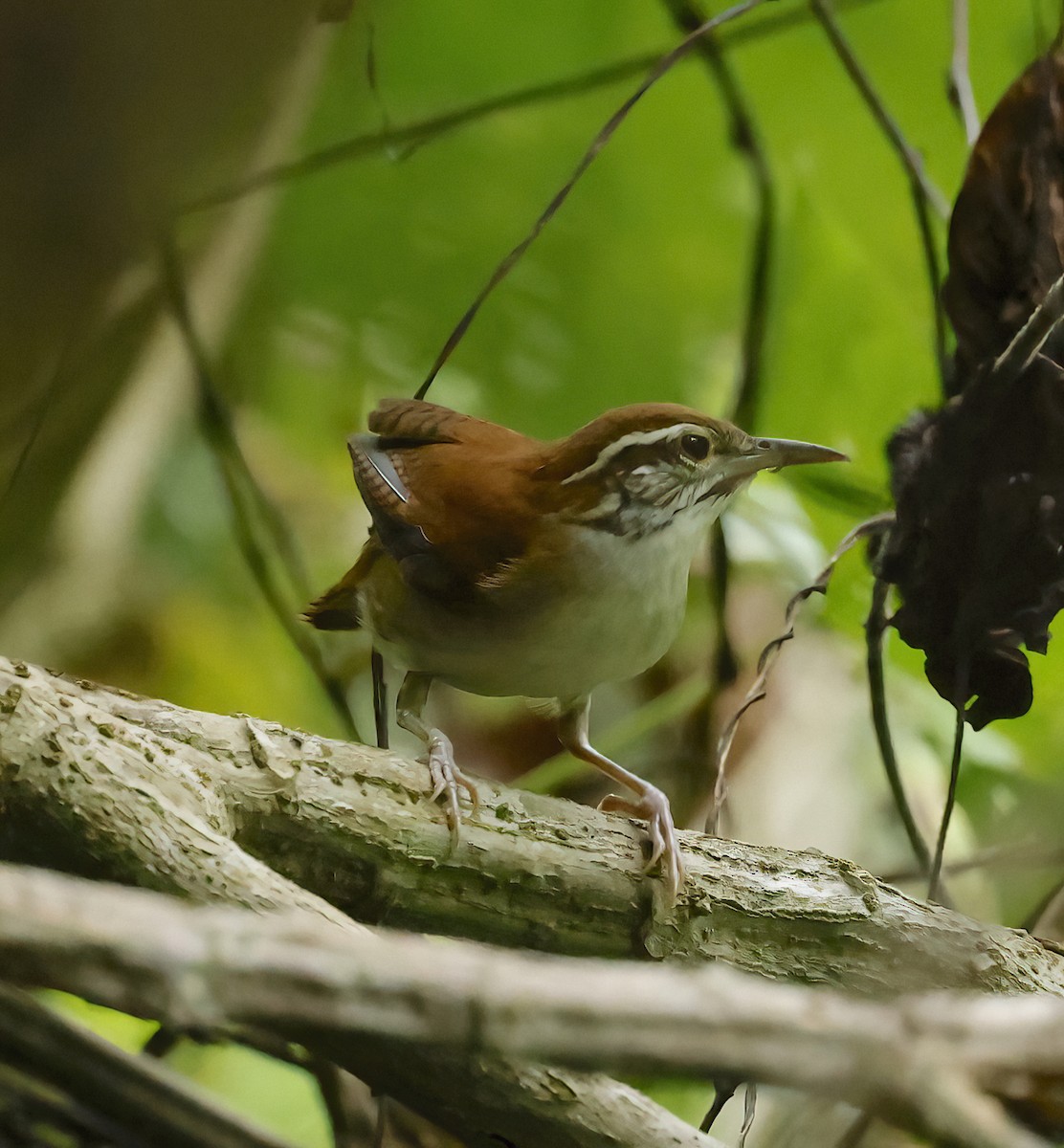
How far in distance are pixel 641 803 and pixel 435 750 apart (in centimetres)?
31

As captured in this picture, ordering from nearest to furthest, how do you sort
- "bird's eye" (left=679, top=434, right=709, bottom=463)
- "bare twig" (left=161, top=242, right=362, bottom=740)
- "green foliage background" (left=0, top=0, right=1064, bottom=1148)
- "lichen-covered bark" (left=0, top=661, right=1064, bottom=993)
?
"lichen-covered bark" (left=0, top=661, right=1064, bottom=993) → "bird's eye" (left=679, top=434, right=709, bottom=463) → "green foliage background" (left=0, top=0, right=1064, bottom=1148) → "bare twig" (left=161, top=242, right=362, bottom=740)

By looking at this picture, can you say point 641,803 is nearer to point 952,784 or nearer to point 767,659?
point 767,659

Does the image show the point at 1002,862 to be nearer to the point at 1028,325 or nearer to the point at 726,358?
the point at 1028,325

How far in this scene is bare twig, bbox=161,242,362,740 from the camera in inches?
79.9

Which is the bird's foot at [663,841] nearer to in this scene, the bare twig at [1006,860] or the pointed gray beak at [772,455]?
the pointed gray beak at [772,455]

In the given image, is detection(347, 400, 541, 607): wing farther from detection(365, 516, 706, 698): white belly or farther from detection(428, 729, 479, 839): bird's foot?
detection(428, 729, 479, 839): bird's foot

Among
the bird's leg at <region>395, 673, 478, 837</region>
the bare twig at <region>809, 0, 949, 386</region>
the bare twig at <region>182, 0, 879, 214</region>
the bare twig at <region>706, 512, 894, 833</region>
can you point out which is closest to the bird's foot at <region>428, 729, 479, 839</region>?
the bird's leg at <region>395, 673, 478, 837</region>

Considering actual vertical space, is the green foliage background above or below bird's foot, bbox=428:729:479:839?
above

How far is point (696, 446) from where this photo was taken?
142 centimetres

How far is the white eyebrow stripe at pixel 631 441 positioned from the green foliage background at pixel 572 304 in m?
0.53

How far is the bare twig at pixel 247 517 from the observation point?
203cm

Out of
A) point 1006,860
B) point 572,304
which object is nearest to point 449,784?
point 1006,860

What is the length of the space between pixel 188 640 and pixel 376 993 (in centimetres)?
225

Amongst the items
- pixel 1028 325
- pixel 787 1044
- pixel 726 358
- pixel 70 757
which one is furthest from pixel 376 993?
pixel 726 358
